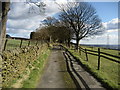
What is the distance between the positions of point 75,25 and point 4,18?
2559 cm

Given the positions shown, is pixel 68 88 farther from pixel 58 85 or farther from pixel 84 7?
pixel 84 7

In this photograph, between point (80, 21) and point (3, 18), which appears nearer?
point (3, 18)

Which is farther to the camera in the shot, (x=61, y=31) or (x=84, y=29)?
(x=61, y=31)

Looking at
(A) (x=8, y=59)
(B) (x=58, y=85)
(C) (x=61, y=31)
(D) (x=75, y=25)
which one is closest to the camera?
(A) (x=8, y=59)

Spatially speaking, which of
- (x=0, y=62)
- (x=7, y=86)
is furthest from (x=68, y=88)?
(x=0, y=62)

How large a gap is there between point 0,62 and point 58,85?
108 inches

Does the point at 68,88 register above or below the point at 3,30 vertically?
below

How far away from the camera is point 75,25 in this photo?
107 feet

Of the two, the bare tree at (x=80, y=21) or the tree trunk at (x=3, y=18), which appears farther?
the bare tree at (x=80, y=21)

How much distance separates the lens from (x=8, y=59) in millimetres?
6422


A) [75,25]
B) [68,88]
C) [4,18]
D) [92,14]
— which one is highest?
[92,14]

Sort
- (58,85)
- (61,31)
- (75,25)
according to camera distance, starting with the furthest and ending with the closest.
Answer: (61,31) < (75,25) < (58,85)

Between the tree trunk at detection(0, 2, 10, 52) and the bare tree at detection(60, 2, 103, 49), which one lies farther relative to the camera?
the bare tree at detection(60, 2, 103, 49)

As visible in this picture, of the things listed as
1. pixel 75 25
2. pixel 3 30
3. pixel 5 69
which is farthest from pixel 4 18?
pixel 75 25
